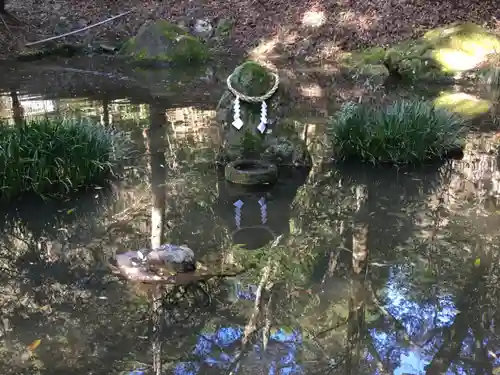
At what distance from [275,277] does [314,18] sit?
624 inches

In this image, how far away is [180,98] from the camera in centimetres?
1186

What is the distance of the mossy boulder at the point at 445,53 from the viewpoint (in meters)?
14.4

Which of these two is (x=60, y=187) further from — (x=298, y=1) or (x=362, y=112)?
(x=298, y=1)

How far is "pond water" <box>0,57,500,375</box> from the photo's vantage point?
12.2ft

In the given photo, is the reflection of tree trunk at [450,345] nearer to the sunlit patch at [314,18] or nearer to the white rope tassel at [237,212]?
the white rope tassel at [237,212]

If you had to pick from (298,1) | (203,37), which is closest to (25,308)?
(203,37)

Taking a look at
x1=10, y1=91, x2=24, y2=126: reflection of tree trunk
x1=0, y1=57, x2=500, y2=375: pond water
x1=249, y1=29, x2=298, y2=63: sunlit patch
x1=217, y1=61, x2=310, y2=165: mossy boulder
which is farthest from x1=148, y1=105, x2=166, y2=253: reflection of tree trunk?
x1=249, y1=29, x2=298, y2=63: sunlit patch

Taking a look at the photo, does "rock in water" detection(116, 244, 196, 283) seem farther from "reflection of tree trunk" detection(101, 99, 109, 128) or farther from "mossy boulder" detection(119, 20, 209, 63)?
"mossy boulder" detection(119, 20, 209, 63)

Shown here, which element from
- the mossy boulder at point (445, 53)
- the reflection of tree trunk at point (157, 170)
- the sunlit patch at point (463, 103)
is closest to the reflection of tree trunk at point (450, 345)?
the reflection of tree trunk at point (157, 170)

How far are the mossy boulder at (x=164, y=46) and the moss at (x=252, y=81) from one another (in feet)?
30.6

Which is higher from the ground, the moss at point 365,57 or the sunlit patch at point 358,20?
the sunlit patch at point 358,20

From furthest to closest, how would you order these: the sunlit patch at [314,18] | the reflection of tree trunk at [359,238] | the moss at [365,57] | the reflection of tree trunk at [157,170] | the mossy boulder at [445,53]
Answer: the sunlit patch at [314,18]
the moss at [365,57]
the mossy boulder at [445,53]
the reflection of tree trunk at [157,170]
the reflection of tree trunk at [359,238]

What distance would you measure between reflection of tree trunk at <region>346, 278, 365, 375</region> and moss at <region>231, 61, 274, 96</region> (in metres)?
3.53

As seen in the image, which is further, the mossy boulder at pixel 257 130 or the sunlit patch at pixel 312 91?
the sunlit patch at pixel 312 91
